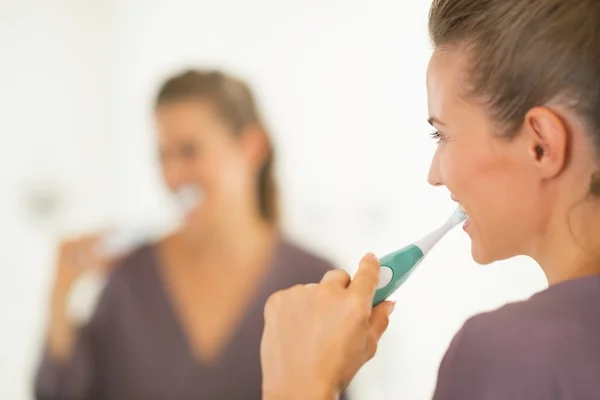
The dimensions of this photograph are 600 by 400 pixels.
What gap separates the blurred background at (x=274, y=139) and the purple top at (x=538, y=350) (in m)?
0.25

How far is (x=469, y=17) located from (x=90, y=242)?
0.58m

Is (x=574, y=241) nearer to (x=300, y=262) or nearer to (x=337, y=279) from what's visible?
(x=337, y=279)

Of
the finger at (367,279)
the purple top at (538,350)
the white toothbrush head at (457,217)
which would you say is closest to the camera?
the purple top at (538,350)

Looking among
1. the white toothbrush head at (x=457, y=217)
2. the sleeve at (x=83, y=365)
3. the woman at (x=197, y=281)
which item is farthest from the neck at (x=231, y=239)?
the white toothbrush head at (x=457, y=217)

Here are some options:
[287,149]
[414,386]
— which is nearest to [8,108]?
[287,149]

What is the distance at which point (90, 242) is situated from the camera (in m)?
0.87

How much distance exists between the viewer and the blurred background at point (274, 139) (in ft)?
2.33

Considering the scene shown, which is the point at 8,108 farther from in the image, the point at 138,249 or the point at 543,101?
the point at 543,101

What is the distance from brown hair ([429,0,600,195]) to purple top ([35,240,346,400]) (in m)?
0.35

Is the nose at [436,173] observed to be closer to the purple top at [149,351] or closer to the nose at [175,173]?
the purple top at [149,351]

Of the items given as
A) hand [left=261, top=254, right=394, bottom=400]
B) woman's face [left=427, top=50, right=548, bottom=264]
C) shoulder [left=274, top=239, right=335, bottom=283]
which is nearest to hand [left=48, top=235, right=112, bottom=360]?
shoulder [left=274, top=239, right=335, bottom=283]

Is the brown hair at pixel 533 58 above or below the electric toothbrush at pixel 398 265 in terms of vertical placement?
above

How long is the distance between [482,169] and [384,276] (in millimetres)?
117

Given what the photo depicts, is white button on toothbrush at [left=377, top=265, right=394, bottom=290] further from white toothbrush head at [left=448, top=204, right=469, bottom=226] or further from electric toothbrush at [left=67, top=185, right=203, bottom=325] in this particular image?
electric toothbrush at [left=67, top=185, right=203, bottom=325]
